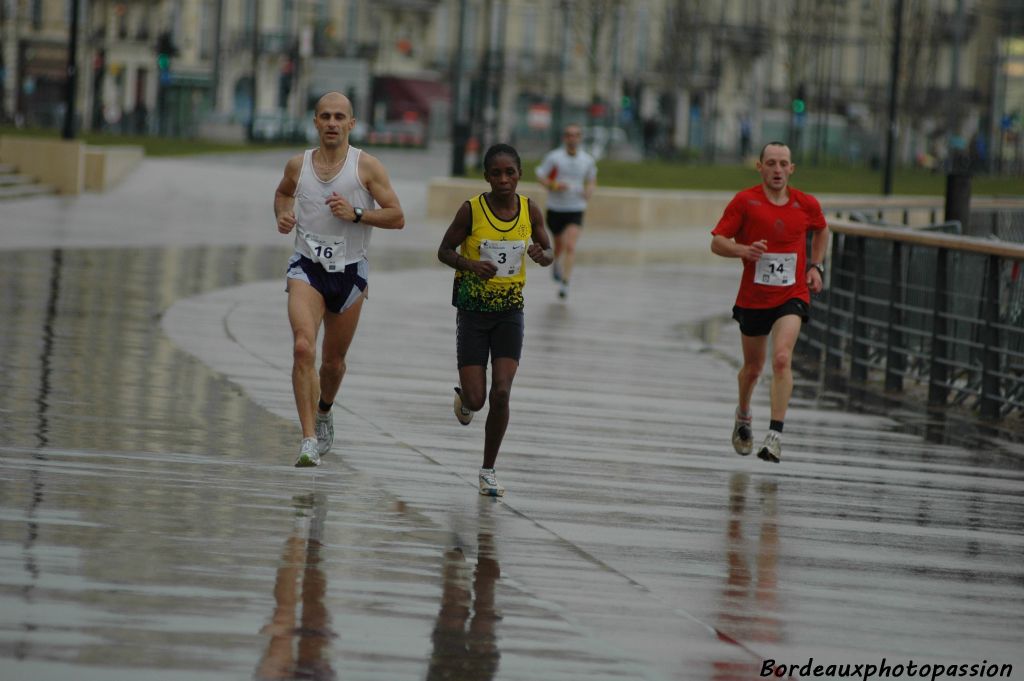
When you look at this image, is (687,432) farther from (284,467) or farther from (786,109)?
(786,109)

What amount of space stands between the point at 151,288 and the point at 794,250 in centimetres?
A: 1008

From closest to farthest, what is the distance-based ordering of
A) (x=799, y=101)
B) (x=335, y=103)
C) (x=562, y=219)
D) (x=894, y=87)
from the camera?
(x=335, y=103) < (x=562, y=219) < (x=894, y=87) < (x=799, y=101)

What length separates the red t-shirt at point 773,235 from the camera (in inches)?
462

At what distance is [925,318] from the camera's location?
1700 cm

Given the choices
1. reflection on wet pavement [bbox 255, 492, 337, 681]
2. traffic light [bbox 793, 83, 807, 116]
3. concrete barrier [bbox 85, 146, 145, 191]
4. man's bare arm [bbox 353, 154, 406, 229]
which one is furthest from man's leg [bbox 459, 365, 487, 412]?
traffic light [bbox 793, 83, 807, 116]

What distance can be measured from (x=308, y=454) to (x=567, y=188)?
13664 mm

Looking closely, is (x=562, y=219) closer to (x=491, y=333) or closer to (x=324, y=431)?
(x=324, y=431)

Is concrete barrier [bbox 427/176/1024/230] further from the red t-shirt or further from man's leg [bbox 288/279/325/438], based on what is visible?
man's leg [bbox 288/279/325/438]

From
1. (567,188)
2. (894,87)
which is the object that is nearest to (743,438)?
(567,188)

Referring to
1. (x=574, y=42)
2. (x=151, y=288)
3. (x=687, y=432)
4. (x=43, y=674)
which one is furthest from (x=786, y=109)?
(x=43, y=674)

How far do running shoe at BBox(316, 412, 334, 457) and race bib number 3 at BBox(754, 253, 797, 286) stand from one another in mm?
2710

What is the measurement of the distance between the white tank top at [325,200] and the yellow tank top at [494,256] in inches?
22.3

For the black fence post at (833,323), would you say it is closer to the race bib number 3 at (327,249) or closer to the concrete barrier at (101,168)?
the race bib number 3 at (327,249)

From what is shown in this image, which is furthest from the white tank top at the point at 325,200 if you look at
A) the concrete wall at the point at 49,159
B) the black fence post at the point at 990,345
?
the concrete wall at the point at 49,159
